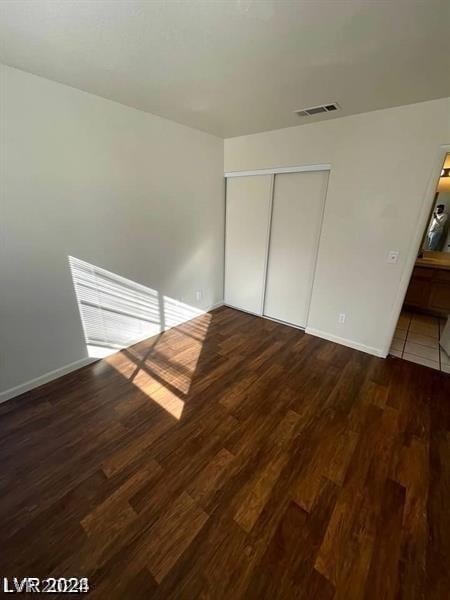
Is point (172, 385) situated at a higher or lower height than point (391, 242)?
lower

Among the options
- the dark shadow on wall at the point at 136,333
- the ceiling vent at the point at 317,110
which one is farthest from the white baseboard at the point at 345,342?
the ceiling vent at the point at 317,110

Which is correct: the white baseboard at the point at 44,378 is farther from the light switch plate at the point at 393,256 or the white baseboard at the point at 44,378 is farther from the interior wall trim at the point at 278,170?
→ the light switch plate at the point at 393,256

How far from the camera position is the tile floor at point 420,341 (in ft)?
8.96

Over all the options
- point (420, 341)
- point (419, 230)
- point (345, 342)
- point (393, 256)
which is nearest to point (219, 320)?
point (345, 342)

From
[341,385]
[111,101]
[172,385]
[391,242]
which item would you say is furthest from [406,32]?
[172,385]

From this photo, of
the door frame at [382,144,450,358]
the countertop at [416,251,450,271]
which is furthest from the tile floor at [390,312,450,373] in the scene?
the countertop at [416,251,450,271]

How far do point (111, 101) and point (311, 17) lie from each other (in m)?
1.75

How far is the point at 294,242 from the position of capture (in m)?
3.16

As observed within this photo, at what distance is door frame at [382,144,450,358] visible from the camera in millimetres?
2107

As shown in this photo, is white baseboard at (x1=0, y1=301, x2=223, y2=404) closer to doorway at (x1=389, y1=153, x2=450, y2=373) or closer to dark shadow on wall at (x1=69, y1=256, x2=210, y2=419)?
dark shadow on wall at (x1=69, y1=256, x2=210, y2=419)

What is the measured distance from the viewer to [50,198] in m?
1.98

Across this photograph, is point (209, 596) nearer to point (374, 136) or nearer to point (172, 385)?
point (172, 385)

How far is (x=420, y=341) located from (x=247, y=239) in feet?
8.56

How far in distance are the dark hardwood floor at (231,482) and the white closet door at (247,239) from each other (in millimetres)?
1512
